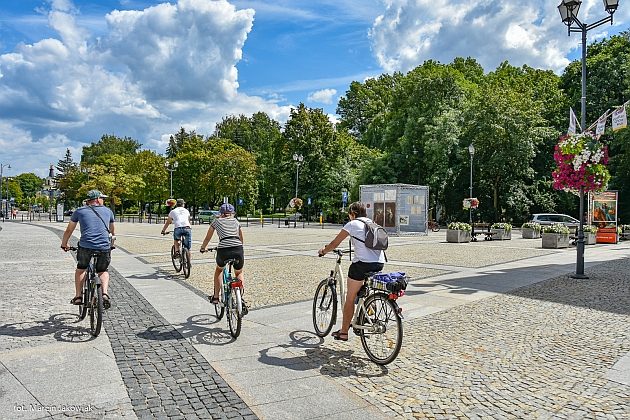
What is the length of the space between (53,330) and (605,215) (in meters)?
26.5

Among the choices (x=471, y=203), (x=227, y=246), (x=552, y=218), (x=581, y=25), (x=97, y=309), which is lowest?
(x=97, y=309)

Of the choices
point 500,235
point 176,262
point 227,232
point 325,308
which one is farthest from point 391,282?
point 500,235

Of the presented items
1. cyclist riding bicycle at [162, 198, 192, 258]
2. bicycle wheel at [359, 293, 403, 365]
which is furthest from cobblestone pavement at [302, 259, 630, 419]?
cyclist riding bicycle at [162, 198, 192, 258]

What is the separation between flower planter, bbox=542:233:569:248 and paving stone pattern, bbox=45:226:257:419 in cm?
1903

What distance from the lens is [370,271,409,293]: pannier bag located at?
517 cm

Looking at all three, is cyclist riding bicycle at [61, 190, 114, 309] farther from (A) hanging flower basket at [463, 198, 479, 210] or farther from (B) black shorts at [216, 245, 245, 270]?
(A) hanging flower basket at [463, 198, 479, 210]

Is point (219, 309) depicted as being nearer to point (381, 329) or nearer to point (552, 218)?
point (381, 329)

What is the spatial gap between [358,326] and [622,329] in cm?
414

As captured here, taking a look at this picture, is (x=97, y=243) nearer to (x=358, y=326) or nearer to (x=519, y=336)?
(x=358, y=326)

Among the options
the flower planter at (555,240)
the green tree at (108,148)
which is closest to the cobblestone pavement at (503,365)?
the flower planter at (555,240)

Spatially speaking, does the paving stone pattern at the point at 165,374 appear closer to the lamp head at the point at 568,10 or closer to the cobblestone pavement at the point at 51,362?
the cobblestone pavement at the point at 51,362

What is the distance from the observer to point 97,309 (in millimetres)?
6281

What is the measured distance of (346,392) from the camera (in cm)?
459

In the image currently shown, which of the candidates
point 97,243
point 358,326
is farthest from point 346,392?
point 97,243
